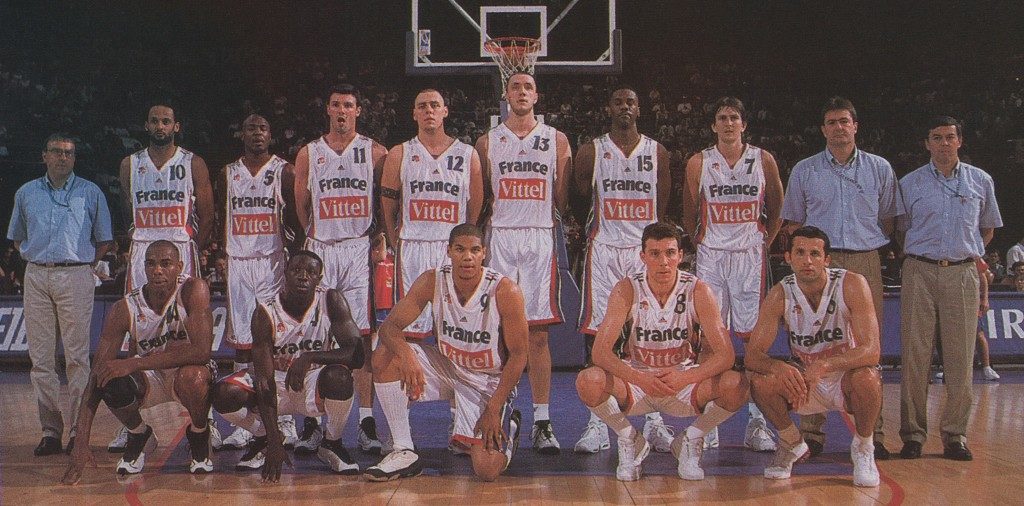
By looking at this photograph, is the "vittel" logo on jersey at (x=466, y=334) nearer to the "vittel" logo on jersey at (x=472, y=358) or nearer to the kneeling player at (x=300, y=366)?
the "vittel" logo on jersey at (x=472, y=358)

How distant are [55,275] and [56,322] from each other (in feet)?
0.96

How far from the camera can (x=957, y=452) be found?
16.2 ft

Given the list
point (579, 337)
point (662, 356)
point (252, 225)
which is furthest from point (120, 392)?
point (579, 337)

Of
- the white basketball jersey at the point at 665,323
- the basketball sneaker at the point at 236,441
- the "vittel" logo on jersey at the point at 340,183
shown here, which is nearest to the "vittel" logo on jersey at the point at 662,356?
the white basketball jersey at the point at 665,323

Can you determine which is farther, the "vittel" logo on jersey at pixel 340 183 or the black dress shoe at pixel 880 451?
the "vittel" logo on jersey at pixel 340 183

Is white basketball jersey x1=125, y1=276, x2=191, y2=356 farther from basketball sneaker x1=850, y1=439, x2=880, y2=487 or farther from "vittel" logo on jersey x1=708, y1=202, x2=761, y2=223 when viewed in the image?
basketball sneaker x1=850, y1=439, x2=880, y2=487

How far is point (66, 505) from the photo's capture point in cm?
398

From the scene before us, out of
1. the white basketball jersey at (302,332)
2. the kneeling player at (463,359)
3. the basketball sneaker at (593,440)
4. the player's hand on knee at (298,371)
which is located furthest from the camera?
the basketball sneaker at (593,440)

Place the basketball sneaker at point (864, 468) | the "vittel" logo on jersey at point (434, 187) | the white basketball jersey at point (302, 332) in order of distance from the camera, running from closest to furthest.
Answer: the basketball sneaker at point (864, 468) → the white basketball jersey at point (302, 332) → the "vittel" logo on jersey at point (434, 187)

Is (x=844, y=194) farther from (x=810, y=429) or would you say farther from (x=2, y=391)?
(x=2, y=391)

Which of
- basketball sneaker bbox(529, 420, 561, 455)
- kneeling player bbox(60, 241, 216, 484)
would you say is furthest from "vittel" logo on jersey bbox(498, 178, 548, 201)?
kneeling player bbox(60, 241, 216, 484)

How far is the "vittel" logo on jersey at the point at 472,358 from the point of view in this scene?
4750 mm

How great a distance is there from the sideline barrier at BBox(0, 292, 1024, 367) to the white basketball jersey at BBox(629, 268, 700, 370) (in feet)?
14.3

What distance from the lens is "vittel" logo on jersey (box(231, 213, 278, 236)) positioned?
5574 mm
